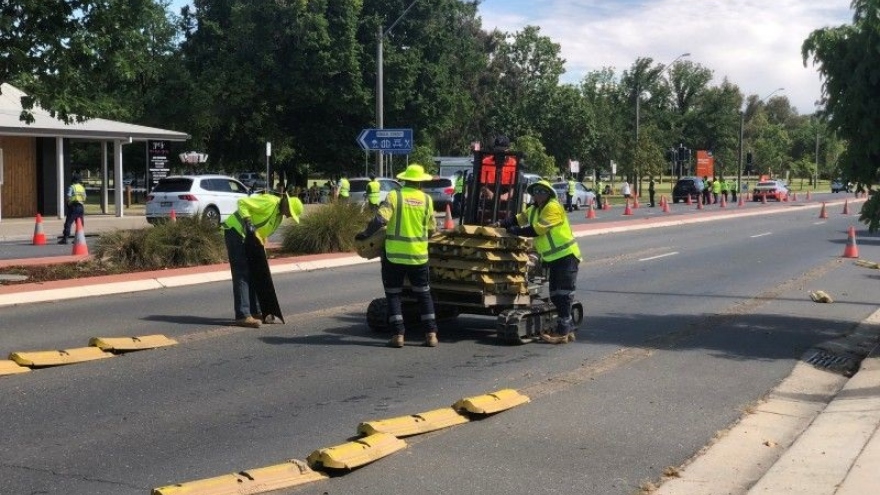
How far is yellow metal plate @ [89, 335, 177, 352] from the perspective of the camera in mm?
10227

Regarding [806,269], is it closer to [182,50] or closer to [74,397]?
[74,397]

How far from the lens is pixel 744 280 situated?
60.3 ft

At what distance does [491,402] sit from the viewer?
317 inches

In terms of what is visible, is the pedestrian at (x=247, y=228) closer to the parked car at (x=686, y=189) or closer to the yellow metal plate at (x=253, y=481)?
the yellow metal plate at (x=253, y=481)

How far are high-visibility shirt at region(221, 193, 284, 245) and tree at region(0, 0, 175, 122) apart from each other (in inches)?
173

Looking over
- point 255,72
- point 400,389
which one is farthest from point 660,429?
point 255,72

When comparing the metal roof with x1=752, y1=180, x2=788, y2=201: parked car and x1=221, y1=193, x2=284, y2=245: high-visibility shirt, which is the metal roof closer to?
x1=221, y1=193, x2=284, y2=245: high-visibility shirt

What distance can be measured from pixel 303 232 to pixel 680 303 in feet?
28.8

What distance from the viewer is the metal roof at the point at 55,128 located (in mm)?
32656

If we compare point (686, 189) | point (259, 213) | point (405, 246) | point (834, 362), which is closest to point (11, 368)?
point (259, 213)

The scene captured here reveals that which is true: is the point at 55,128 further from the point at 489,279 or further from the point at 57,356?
the point at 489,279

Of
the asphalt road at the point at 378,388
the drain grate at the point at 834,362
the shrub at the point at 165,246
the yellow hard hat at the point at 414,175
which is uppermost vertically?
the yellow hard hat at the point at 414,175

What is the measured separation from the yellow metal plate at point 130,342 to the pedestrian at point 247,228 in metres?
1.19

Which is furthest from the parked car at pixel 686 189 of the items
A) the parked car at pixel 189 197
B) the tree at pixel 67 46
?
the tree at pixel 67 46
